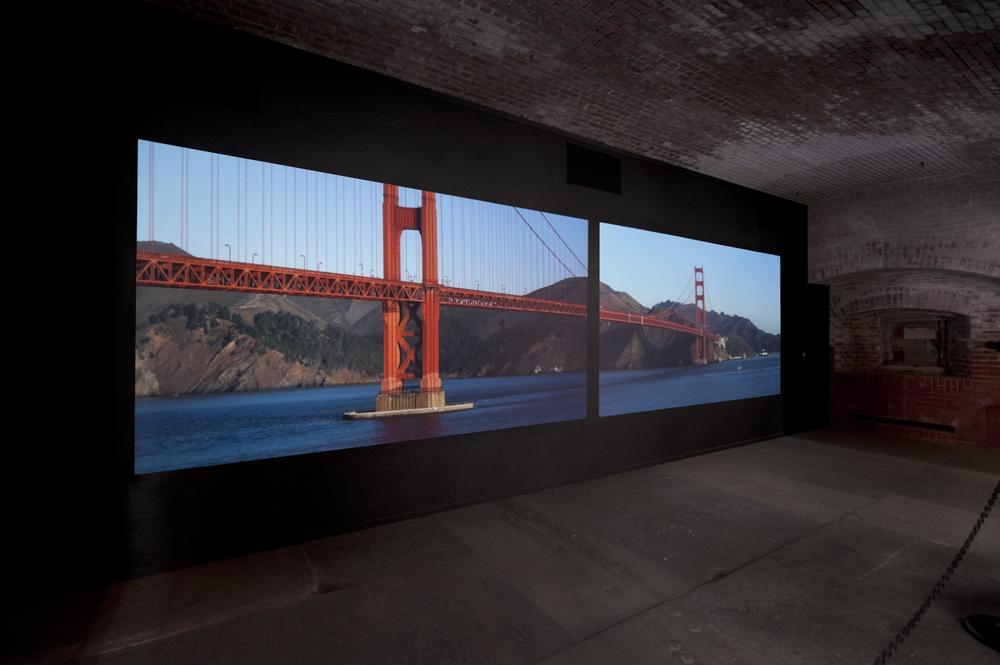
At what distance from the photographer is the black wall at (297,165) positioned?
2.28 m

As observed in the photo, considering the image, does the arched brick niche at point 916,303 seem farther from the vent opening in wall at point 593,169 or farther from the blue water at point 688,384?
the vent opening in wall at point 593,169

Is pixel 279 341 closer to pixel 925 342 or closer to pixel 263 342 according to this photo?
pixel 263 342

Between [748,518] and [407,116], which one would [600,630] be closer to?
[748,518]

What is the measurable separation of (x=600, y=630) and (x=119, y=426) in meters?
2.57

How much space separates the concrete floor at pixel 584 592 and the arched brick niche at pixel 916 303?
2.72 meters

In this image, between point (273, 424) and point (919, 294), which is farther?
point (919, 294)

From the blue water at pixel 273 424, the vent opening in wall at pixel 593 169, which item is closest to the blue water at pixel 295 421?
the blue water at pixel 273 424

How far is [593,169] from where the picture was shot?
4.02m

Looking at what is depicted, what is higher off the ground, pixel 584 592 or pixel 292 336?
pixel 292 336

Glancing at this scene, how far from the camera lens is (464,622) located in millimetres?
1903

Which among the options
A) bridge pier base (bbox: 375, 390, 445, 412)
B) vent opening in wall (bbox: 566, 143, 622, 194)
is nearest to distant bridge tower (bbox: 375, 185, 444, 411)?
bridge pier base (bbox: 375, 390, 445, 412)

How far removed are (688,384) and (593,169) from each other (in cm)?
489

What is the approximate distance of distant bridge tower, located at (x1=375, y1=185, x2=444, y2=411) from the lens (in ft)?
10.2

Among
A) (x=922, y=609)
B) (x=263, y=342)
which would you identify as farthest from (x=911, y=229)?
(x=263, y=342)
